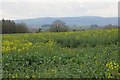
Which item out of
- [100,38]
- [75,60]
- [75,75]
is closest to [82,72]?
[75,75]

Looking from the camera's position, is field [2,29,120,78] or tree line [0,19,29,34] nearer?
field [2,29,120,78]

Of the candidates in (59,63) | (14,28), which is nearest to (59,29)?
(14,28)

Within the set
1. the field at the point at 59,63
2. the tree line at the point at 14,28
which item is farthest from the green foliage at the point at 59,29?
the field at the point at 59,63

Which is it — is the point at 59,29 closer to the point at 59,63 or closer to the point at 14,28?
the point at 14,28

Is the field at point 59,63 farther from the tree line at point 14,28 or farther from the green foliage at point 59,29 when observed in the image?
the green foliage at point 59,29

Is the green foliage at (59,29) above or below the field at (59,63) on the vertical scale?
above

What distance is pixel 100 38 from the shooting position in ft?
37.1

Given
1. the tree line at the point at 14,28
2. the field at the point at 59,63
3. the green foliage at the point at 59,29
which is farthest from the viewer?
the green foliage at the point at 59,29

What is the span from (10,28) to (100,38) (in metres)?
6.99

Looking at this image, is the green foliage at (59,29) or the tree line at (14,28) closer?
the tree line at (14,28)

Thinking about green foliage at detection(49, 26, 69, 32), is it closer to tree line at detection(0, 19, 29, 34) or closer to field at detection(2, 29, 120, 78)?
tree line at detection(0, 19, 29, 34)

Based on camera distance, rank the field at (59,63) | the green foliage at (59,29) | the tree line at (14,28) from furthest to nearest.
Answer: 1. the green foliage at (59,29)
2. the tree line at (14,28)
3. the field at (59,63)

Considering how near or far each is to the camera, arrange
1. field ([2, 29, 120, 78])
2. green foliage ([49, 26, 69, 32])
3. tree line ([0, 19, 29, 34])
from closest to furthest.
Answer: field ([2, 29, 120, 78]) → tree line ([0, 19, 29, 34]) → green foliage ([49, 26, 69, 32])

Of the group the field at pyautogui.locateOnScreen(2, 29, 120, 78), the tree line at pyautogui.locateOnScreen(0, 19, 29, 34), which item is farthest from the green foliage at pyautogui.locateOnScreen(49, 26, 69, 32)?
the field at pyautogui.locateOnScreen(2, 29, 120, 78)
